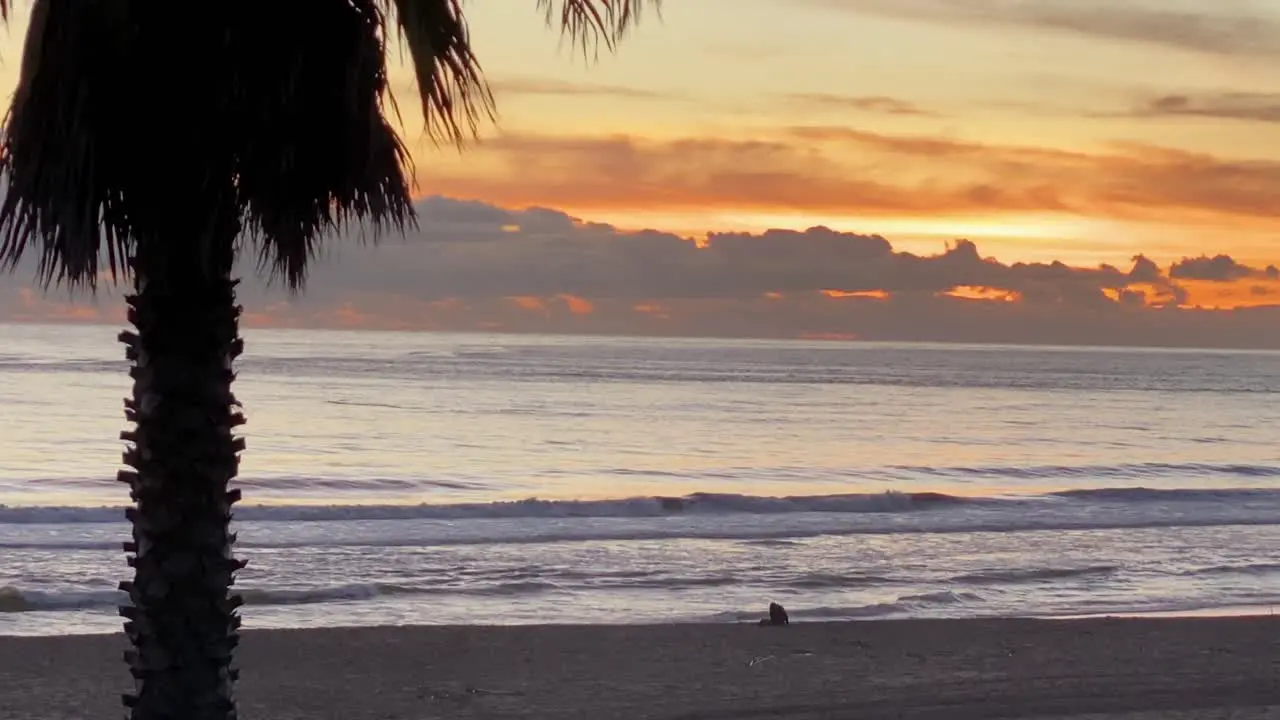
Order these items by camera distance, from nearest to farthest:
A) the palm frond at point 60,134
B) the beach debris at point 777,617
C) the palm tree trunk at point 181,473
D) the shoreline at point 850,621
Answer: the palm frond at point 60,134 → the palm tree trunk at point 181,473 → the shoreline at point 850,621 → the beach debris at point 777,617

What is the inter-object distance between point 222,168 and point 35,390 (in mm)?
58228

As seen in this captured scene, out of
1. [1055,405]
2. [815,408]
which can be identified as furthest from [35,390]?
[1055,405]

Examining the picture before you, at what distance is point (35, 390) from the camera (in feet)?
194

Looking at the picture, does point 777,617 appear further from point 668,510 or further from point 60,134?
point 668,510

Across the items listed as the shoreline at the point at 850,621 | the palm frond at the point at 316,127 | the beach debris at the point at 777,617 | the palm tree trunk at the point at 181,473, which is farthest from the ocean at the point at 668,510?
the palm frond at the point at 316,127

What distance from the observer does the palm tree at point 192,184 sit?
5.09 m

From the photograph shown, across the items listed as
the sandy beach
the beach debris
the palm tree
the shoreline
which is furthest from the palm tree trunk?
the beach debris

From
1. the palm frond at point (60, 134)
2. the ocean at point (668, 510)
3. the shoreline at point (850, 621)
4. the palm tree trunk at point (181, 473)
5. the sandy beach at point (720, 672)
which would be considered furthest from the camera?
the ocean at point (668, 510)

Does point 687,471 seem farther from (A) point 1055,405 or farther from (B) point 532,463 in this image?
(A) point 1055,405

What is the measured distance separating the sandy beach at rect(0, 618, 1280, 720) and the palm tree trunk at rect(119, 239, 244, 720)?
4.25 meters

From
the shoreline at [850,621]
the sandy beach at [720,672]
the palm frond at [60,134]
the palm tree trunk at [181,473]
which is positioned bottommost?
the shoreline at [850,621]

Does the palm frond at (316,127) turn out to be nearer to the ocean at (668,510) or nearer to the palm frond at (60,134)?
the palm frond at (60,134)

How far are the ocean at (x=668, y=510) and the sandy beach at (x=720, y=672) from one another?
181 centimetres

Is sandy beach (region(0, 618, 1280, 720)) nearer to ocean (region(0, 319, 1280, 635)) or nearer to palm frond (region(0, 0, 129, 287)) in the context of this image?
ocean (region(0, 319, 1280, 635))
